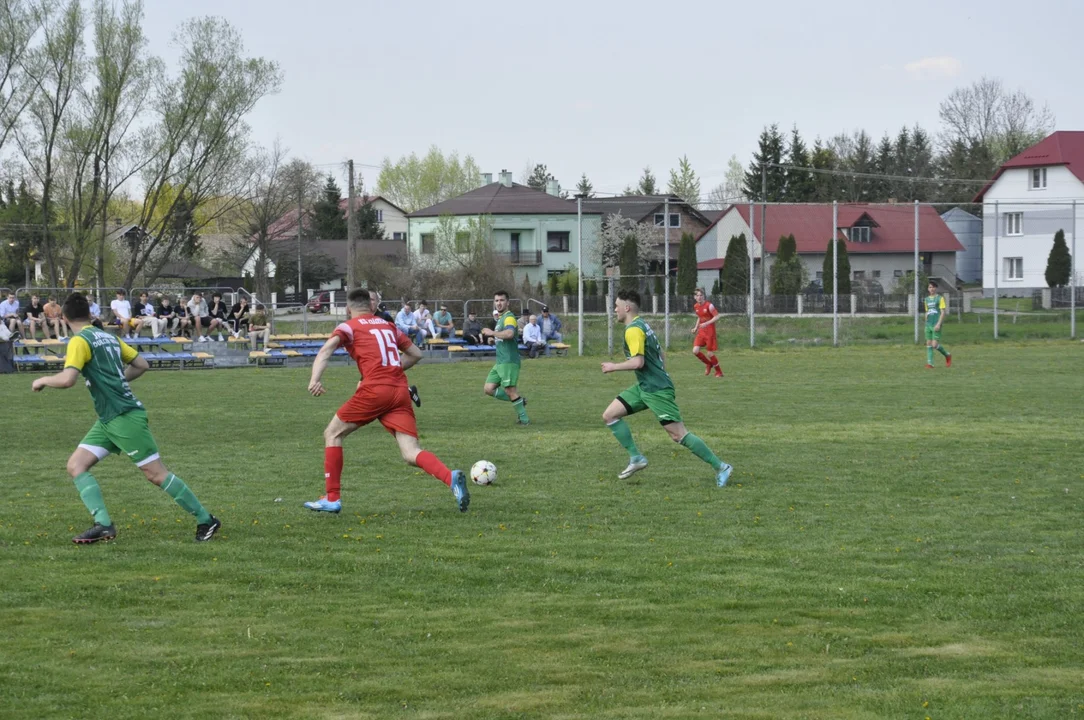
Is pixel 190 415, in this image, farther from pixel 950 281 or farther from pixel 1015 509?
pixel 950 281

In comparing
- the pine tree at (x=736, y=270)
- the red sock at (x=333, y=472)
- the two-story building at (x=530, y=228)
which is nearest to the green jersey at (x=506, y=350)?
the red sock at (x=333, y=472)

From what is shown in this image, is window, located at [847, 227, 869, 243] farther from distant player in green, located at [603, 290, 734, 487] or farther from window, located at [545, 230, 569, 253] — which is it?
distant player in green, located at [603, 290, 734, 487]

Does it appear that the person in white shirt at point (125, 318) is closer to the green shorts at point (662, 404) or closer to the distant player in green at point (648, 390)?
the distant player in green at point (648, 390)

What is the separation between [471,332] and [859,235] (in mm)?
43874

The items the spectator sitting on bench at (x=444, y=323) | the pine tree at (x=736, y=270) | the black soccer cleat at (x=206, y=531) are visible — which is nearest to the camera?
the black soccer cleat at (x=206, y=531)

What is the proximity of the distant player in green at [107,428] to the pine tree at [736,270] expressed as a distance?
51570mm

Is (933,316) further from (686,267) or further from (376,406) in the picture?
(686,267)

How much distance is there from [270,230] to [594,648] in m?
92.2

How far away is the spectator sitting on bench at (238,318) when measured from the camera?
35.1 metres

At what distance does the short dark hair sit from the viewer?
8.21 metres

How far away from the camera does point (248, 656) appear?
5.90 meters

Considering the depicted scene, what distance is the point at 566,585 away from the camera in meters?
Answer: 7.34

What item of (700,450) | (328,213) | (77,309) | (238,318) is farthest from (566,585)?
(328,213)

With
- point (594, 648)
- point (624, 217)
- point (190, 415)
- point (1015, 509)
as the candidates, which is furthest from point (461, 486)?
point (624, 217)
